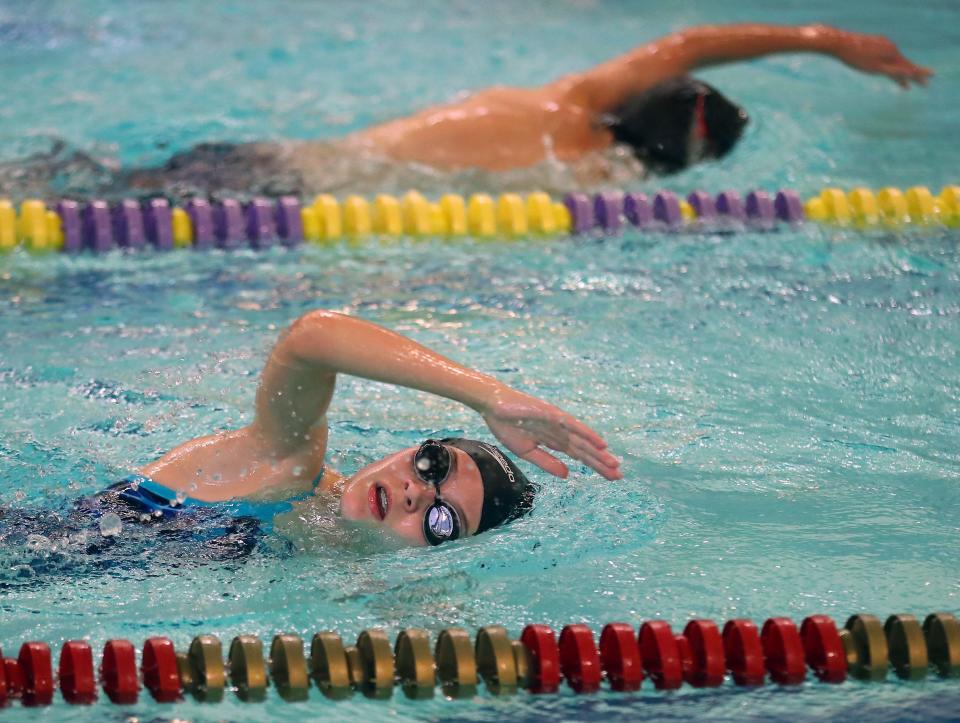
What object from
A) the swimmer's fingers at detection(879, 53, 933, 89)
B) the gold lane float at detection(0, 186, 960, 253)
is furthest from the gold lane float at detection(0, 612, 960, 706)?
the swimmer's fingers at detection(879, 53, 933, 89)

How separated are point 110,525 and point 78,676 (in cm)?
54

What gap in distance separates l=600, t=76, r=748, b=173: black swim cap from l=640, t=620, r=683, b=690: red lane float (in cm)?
331

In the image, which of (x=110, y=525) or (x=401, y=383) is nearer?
(x=401, y=383)

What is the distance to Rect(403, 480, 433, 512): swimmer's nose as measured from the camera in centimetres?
270

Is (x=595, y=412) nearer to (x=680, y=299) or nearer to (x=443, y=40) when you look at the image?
(x=680, y=299)

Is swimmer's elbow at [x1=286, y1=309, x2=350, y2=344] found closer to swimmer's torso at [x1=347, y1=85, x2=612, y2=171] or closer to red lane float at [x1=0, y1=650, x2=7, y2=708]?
red lane float at [x1=0, y1=650, x2=7, y2=708]

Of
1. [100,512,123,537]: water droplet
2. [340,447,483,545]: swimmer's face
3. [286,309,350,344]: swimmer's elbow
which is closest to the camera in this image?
[286,309,350,344]: swimmer's elbow

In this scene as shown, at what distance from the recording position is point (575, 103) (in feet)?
18.6

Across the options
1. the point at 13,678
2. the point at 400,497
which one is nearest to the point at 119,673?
the point at 13,678

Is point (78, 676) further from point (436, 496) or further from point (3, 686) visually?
point (436, 496)

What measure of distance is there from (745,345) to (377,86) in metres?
3.42

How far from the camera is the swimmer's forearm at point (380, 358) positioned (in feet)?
8.03

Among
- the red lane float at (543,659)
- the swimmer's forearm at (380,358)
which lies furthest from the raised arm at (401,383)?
the red lane float at (543,659)

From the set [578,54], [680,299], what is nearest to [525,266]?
[680,299]
